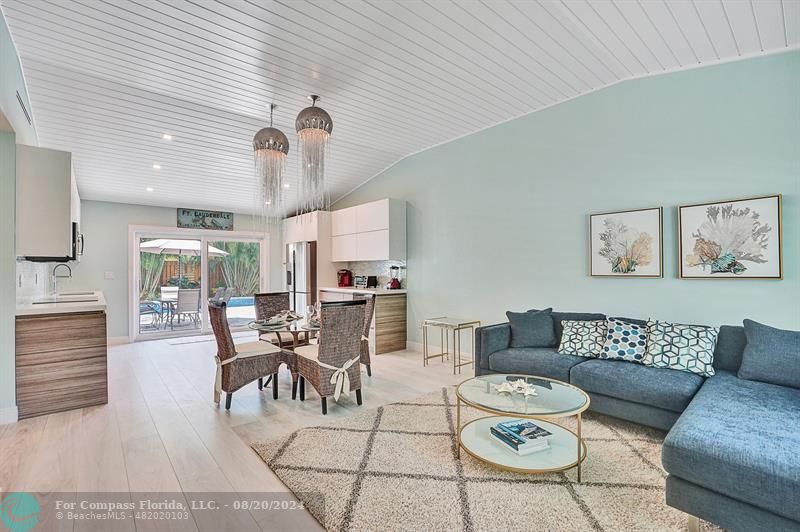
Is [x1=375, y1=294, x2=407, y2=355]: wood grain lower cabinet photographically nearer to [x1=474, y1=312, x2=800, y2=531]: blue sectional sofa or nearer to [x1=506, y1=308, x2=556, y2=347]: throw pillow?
[x1=506, y1=308, x2=556, y2=347]: throw pillow

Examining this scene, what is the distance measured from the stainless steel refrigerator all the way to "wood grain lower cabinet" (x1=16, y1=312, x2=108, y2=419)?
10.5 feet

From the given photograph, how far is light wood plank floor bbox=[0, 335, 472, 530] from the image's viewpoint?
2311 millimetres

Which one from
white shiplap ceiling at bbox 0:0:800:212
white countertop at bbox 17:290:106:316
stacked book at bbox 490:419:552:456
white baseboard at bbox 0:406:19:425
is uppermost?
white shiplap ceiling at bbox 0:0:800:212

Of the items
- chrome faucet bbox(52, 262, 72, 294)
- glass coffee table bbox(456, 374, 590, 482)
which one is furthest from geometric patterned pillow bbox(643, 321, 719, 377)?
chrome faucet bbox(52, 262, 72, 294)

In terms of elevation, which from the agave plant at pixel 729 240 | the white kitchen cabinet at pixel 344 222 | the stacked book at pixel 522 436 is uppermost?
the white kitchen cabinet at pixel 344 222

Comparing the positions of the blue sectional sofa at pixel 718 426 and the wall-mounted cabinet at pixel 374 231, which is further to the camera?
the wall-mounted cabinet at pixel 374 231

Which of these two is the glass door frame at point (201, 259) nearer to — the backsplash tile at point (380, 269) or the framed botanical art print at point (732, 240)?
the backsplash tile at point (380, 269)

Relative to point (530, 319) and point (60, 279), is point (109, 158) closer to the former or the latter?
point (60, 279)

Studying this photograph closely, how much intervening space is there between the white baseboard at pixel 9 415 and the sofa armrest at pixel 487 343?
4.06m

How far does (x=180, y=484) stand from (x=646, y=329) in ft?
12.0

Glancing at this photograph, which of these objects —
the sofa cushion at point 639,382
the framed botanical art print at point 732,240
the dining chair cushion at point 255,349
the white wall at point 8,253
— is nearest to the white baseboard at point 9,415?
the white wall at point 8,253

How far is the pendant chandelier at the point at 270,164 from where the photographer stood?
3.63 m

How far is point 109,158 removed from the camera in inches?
199

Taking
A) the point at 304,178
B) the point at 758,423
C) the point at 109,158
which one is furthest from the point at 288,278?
the point at 758,423
